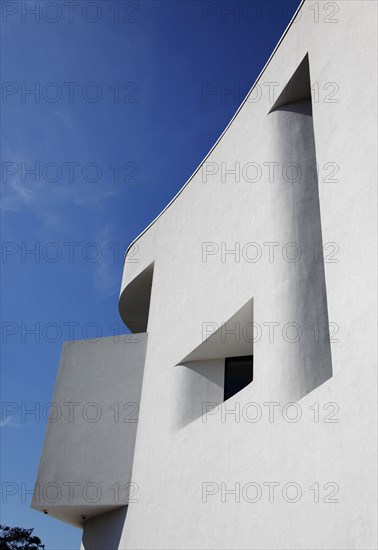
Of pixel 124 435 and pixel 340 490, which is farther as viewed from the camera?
pixel 124 435

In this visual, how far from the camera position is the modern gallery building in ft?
18.4

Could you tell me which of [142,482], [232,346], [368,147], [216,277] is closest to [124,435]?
[142,482]

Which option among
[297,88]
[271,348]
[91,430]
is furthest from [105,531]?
[297,88]

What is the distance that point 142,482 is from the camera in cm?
914

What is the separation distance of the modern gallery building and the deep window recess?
0.04m

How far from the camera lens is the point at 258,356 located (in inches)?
296

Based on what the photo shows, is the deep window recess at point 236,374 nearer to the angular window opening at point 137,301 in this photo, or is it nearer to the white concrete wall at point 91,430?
the white concrete wall at point 91,430

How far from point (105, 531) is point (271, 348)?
5098 millimetres

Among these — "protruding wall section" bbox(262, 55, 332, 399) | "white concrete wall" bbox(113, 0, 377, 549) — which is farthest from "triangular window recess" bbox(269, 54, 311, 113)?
"white concrete wall" bbox(113, 0, 377, 549)

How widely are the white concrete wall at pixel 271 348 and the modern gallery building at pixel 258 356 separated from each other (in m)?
0.03

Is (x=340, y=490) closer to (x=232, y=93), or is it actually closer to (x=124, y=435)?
(x=124, y=435)

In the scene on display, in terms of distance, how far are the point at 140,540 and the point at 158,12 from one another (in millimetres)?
9673

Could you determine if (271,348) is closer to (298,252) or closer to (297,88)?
(298,252)

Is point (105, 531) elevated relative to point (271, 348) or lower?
lower
